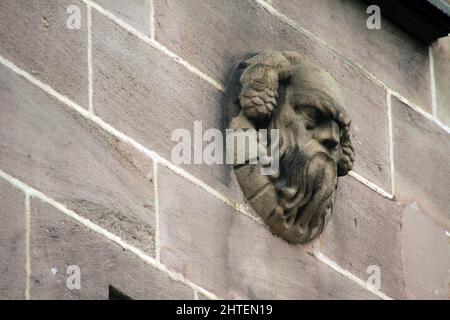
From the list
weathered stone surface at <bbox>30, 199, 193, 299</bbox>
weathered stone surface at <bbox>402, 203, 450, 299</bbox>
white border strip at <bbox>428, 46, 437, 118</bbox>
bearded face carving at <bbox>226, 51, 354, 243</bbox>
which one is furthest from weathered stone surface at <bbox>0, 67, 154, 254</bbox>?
white border strip at <bbox>428, 46, 437, 118</bbox>

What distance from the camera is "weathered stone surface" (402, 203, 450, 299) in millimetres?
6176

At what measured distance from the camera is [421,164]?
641cm

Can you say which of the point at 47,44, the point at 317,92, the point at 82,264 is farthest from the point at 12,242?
the point at 317,92

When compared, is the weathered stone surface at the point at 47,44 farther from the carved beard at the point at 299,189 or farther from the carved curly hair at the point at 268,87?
the carved beard at the point at 299,189

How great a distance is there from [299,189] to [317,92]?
267 mm

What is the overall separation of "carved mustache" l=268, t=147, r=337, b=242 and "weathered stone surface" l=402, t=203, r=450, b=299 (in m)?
0.48

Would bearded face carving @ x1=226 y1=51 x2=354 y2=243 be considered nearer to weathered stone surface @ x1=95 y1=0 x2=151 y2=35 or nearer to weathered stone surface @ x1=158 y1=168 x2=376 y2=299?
weathered stone surface @ x1=158 y1=168 x2=376 y2=299

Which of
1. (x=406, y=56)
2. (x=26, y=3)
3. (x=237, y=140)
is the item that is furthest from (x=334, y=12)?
(x=26, y=3)

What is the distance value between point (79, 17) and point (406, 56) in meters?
1.29

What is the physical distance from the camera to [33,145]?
209 inches

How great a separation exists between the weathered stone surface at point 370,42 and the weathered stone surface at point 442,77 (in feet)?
0.14

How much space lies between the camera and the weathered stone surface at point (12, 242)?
5074mm

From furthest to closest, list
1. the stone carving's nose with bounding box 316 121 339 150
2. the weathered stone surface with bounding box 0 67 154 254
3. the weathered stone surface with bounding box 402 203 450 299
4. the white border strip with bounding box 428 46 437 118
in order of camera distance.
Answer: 1. the white border strip with bounding box 428 46 437 118
2. the weathered stone surface with bounding box 402 203 450 299
3. the stone carving's nose with bounding box 316 121 339 150
4. the weathered stone surface with bounding box 0 67 154 254

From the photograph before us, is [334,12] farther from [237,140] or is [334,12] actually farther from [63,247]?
[63,247]
